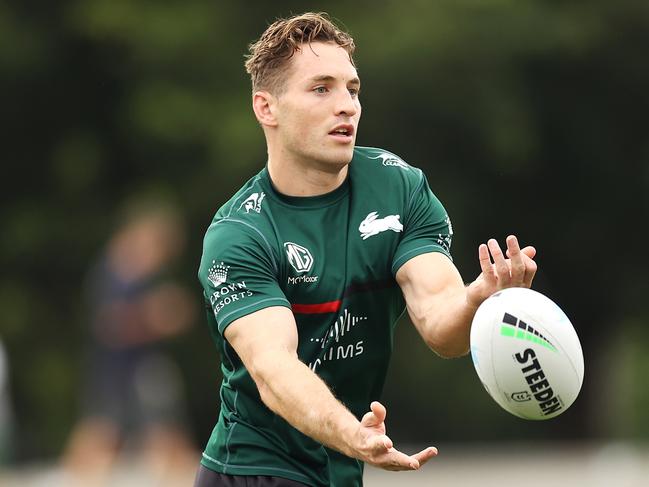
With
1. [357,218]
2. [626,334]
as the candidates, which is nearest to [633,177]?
[626,334]

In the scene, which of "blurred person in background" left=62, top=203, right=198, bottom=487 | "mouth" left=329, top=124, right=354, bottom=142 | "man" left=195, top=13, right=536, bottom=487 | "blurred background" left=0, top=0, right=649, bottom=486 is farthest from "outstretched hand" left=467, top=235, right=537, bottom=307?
"blurred background" left=0, top=0, right=649, bottom=486

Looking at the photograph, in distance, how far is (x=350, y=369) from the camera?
6395 millimetres

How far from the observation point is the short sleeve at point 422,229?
6.32m

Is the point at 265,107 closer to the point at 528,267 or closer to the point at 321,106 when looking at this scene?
the point at 321,106

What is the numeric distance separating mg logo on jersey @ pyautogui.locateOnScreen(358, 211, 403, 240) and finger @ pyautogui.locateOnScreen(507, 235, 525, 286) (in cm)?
76

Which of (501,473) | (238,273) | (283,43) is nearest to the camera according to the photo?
(238,273)

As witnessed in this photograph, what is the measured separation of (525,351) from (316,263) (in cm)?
102

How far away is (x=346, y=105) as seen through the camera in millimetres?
6367

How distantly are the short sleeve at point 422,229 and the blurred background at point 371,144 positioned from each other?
11.5 meters

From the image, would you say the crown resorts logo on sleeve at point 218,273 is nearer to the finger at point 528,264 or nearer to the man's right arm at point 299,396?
the man's right arm at point 299,396

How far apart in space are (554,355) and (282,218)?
1.34 m

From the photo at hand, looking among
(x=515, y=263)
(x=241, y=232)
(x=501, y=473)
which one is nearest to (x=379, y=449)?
(x=515, y=263)

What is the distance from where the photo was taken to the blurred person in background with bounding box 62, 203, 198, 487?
42.6ft

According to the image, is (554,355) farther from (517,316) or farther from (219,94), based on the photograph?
(219,94)
